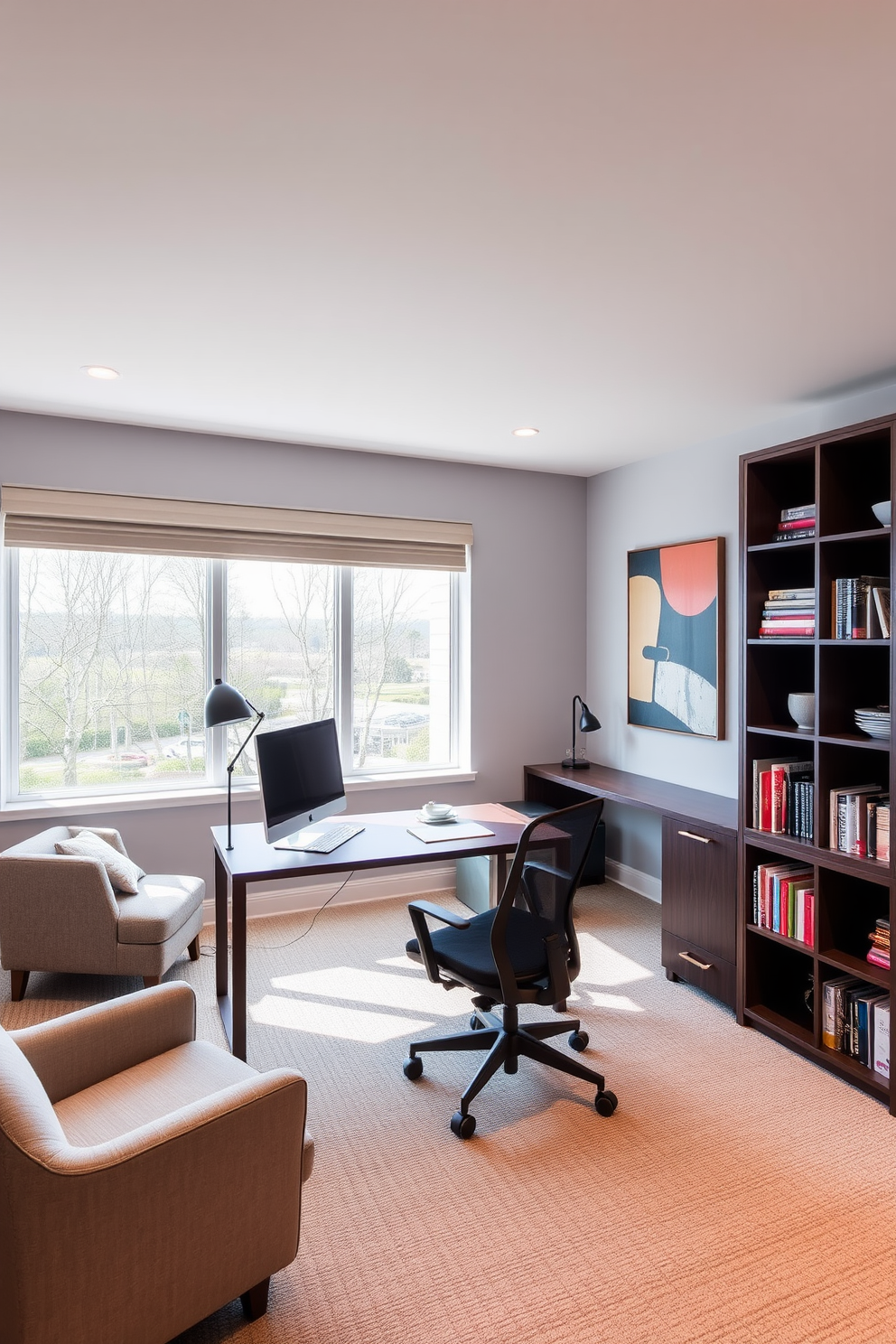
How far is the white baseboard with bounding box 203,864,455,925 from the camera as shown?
13.0 feet

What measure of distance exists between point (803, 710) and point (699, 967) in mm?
1163

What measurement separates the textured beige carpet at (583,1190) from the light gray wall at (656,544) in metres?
1.29

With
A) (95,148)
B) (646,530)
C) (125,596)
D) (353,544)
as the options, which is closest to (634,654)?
(646,530)

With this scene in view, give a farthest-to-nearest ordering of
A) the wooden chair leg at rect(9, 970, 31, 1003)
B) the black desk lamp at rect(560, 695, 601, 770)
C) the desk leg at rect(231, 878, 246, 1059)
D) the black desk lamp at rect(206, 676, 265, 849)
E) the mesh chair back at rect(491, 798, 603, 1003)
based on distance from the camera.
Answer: the black desk lamp at rect(560, 695, 601, 770), the wooden chair leg at rect(9, 970, 31, 1003), the black desk lamp at rect(206, 676, 265, 849), the desk leg at rect(231, 878, 246, 1059), the mesh chair back at rect(491, 798, 603, 1003)

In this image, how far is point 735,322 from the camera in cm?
238

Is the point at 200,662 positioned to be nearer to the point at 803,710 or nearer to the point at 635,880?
the point at 635,880

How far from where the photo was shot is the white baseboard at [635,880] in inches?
168

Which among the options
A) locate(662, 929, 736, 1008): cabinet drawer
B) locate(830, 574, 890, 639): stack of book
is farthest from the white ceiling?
locate(662, 929, 736, 1008): cabinet drawer

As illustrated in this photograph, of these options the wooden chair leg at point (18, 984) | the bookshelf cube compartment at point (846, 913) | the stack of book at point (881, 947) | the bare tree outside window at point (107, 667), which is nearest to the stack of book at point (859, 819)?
the bookshelf cube compartment at point (846, 913)

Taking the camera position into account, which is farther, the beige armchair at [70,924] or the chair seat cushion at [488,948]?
the beige armchair at [70,924]

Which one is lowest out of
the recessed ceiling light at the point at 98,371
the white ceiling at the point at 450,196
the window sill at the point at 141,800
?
the window sill at the point at 141,800

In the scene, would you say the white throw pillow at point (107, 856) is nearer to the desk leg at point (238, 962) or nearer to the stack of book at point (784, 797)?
the desk leg at point (238, 962)

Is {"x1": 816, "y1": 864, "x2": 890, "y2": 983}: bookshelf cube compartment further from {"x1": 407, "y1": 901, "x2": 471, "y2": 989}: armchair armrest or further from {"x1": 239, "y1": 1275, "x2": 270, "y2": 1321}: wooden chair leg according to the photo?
{"x1": 239, "y1": 1275, "x2": 270, "y2": 1321}: wooden chair leg

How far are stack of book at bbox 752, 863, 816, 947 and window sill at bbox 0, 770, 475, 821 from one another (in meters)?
2.02
